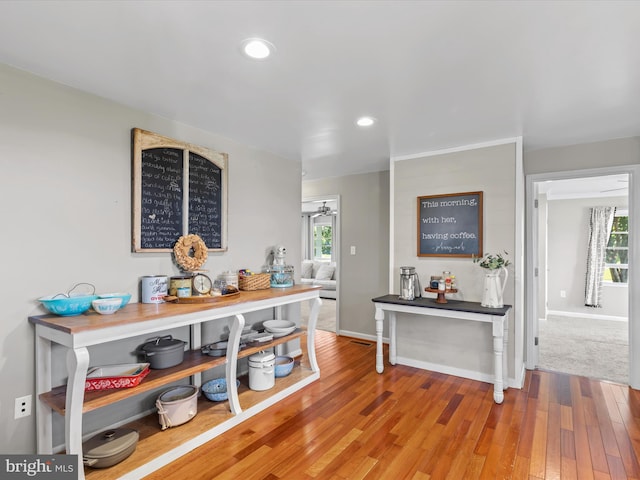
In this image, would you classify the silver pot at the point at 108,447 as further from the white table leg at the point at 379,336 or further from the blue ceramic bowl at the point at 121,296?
the white table leg at the point at 379,336

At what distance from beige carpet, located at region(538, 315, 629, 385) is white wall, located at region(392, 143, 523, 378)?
3.48 feet

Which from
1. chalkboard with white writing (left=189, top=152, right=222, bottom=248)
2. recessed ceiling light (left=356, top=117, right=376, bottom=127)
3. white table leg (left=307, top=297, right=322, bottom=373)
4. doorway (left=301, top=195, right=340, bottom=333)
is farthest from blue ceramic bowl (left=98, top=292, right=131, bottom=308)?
doorway (left=301, top=195, right=340, bottom=333)

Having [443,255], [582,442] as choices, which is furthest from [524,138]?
[582,442]

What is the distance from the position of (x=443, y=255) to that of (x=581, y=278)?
4586 millimetres

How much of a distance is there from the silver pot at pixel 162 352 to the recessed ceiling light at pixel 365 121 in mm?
2143

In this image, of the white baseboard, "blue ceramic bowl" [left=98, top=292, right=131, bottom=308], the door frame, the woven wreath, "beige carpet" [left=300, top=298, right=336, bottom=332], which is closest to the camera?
"blue ceramic bowl" [left=98, top=292, right=131, bottom=308]

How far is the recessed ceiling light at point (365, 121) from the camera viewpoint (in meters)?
2.64

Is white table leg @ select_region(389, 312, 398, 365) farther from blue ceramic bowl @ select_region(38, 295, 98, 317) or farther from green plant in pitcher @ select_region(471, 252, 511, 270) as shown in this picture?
blue ceramic bowl @ select_region(38, 295, 98, 317)

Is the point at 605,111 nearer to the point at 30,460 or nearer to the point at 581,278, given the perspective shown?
the point at 30,460

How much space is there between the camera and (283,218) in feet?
12.3

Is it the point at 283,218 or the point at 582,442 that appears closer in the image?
the point at 582,442

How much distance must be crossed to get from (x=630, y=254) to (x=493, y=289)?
53.2 inches

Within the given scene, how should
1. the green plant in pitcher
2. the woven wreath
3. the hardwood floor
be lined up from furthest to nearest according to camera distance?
the green plant in pitcher
the woven wreath
the hardwood floor

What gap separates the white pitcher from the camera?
2.94m
